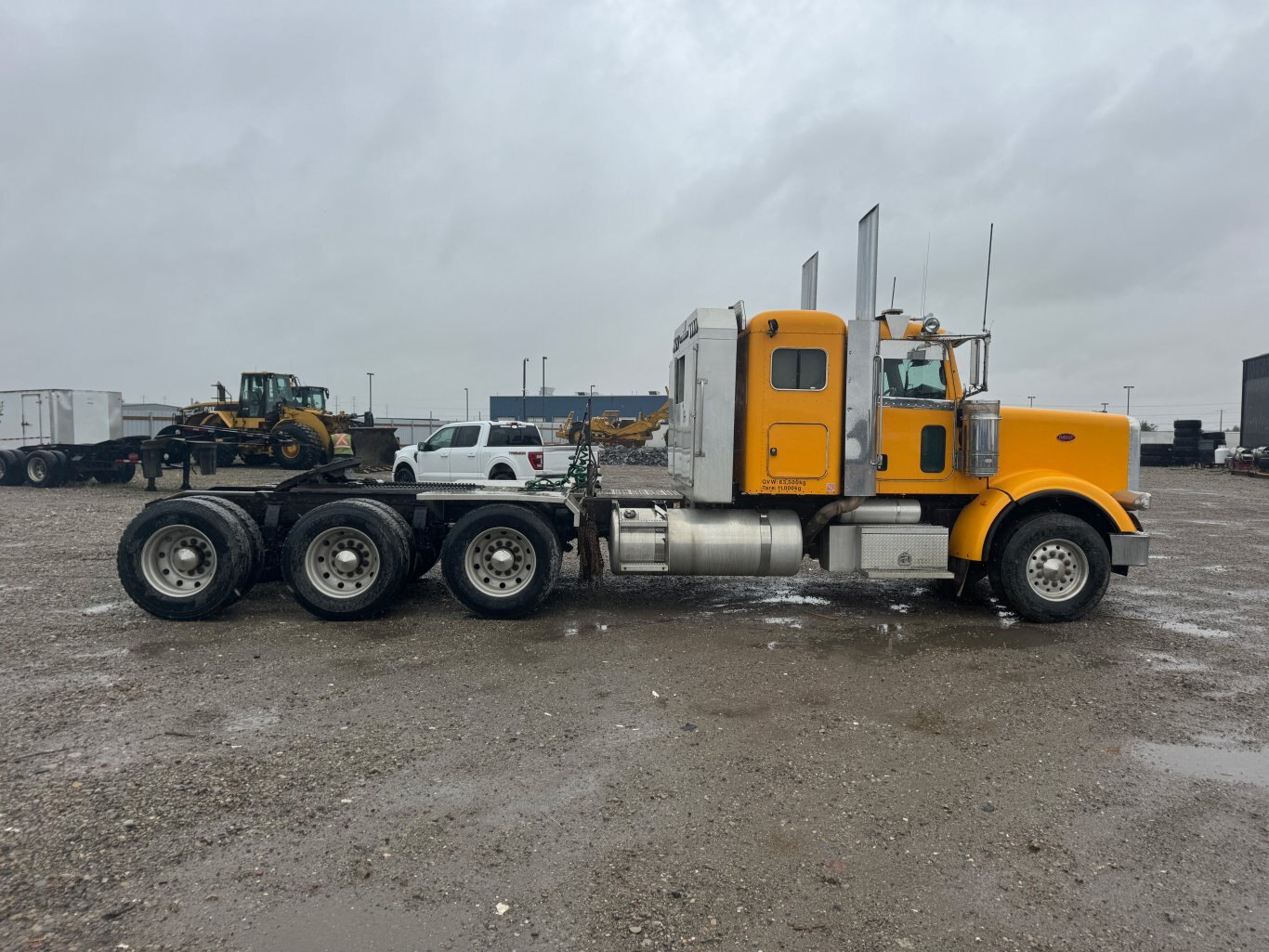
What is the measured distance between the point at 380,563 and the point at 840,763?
4817 mm

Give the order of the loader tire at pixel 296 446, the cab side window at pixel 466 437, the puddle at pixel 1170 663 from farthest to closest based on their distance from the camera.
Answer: the loader tire at pixel 296 446, the cab side window at pixel 466 437, the puddle at pixel 1170 663

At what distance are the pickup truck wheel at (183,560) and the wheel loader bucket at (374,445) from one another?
18912mm

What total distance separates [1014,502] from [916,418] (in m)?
1.22

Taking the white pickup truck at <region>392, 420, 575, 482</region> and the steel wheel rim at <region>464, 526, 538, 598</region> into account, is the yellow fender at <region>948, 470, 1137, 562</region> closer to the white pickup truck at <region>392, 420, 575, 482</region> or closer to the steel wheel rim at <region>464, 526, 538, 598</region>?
the steel wheel rim at <region>464, 526, 538, 598</region>

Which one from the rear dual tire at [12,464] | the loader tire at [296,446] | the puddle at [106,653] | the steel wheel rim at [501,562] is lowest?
the puddle at [106,653]

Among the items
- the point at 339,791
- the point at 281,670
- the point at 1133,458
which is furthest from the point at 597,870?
the point at 1133,458

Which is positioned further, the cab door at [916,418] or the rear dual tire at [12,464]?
the rear dual tire at [12,464]

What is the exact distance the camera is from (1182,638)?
7309mm

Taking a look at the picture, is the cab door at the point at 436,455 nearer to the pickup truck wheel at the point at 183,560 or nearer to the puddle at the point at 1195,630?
the pickup truck wheel at the point at 183,560

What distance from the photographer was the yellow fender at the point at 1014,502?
7.68 metres

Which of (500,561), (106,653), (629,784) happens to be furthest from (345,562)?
(629,784)

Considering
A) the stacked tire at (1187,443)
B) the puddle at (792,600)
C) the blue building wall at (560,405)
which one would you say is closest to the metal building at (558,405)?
the blue building wall at (560,405)

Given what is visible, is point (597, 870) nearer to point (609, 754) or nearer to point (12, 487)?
point (609, 754)

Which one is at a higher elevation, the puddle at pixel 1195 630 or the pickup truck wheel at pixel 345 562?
the pickup truck wheel at pixel 345 562
